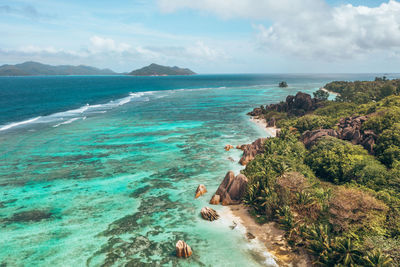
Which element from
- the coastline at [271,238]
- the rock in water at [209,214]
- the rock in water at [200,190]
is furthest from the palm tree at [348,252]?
the rock in water at [200,190]

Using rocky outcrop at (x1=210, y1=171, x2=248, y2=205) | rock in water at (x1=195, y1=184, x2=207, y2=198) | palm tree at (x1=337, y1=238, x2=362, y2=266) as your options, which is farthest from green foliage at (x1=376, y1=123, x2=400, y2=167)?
rock in water at (x1=195, y1=184, x2=207, y2=198)

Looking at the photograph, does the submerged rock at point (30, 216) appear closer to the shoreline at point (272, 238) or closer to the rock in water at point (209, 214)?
the rock in water at point (209, 214)

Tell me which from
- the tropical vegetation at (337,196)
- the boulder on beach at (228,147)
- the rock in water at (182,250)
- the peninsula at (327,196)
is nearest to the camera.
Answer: the tropical vegetation at (337,196)

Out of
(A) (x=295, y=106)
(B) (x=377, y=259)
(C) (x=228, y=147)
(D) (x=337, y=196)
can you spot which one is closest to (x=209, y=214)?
(D) (x=337, y=196)

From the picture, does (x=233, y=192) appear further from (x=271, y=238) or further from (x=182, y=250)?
(x=182, y=250)

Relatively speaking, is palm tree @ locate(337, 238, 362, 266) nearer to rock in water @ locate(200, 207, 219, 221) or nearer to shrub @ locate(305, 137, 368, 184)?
rock in water @ locate(200, 207, 219, 221)

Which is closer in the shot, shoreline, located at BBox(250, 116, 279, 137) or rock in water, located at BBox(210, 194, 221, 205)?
rock in water, located at BBox(210, 194, 221, 205)

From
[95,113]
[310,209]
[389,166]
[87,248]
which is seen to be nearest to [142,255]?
[87,248]
